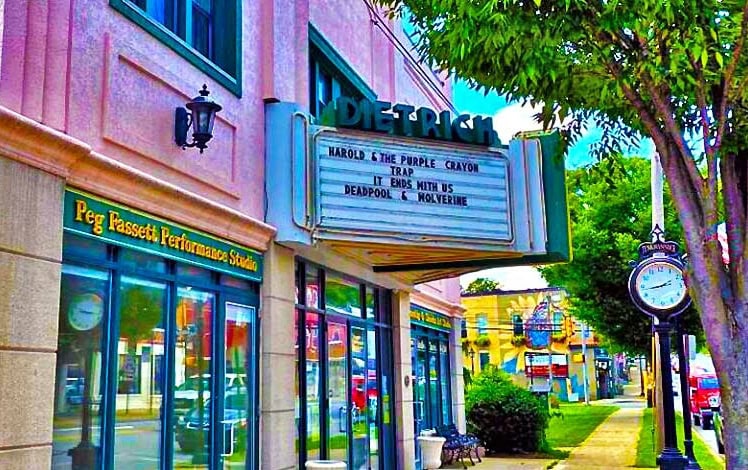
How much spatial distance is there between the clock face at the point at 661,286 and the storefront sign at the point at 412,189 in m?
2.59

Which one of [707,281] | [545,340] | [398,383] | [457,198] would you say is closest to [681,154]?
[707,281]

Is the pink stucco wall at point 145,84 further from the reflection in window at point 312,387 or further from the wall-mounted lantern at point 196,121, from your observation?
the reflection in window at point 312,387

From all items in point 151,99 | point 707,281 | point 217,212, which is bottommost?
point 707,281

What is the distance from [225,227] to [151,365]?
1.88m

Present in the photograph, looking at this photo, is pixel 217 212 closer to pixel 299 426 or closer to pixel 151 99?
pixel 151 99

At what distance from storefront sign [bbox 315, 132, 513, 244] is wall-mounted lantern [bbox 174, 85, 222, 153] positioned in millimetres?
2443

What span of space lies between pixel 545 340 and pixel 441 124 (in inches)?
1979

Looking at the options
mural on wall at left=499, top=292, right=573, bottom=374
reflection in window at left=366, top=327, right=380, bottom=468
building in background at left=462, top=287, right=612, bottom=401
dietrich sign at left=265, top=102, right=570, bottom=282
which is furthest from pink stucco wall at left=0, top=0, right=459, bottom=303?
building in background at left=462, top=287, right=612, bottom=401

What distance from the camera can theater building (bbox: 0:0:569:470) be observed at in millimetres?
6141

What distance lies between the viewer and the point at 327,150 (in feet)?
34.3

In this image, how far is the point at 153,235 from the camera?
7637mm

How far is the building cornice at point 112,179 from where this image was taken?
5.83 m

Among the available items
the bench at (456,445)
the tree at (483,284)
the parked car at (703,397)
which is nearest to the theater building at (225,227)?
the bench at (456,445)

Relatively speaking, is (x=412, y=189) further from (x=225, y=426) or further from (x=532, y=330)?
(x=532, y=330)
